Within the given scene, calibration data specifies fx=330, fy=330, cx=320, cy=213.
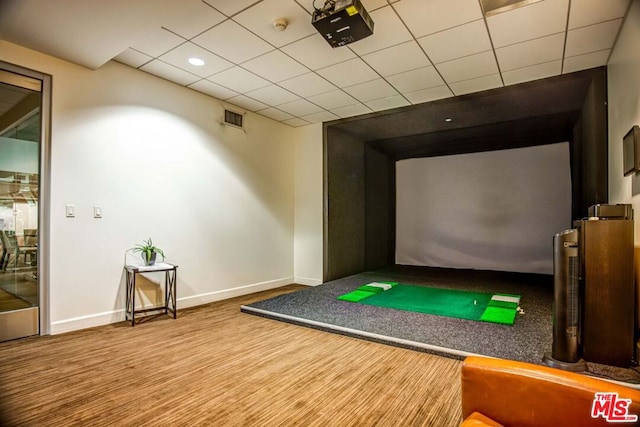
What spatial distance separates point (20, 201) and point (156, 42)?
1.97 meters

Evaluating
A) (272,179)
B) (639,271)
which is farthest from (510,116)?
(272,179)

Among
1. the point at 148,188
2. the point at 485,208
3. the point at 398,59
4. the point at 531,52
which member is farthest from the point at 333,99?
the point at 485,208

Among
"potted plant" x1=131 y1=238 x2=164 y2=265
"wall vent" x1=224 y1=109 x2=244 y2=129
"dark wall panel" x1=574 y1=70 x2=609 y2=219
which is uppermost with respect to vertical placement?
"wall vent" x1=224 y1=109 x2=244 y2=129

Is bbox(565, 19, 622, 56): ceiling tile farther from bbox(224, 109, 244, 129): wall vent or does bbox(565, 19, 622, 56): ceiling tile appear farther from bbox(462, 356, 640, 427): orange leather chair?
bbox(224, 109, 244, 129): wall vent

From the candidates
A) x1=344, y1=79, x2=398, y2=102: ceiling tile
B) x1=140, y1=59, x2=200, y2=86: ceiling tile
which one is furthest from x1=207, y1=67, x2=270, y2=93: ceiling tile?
x1=344, y1=79, x2=398, y2=102: ceiling tile

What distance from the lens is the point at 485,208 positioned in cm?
666

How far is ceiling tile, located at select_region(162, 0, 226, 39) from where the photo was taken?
2658mm

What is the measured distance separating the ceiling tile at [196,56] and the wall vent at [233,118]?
0.91m

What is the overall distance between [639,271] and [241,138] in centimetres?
469

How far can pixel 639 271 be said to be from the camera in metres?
2.45

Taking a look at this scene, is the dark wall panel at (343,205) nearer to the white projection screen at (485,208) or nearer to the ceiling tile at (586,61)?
the white projection screen at (485,208)

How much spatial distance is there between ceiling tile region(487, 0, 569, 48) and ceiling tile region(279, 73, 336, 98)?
74.8 inches

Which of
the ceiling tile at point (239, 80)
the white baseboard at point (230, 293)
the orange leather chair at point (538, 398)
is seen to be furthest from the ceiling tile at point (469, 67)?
the white baseboard at point (230, 293)

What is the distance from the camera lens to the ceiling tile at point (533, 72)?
12.2 ft
